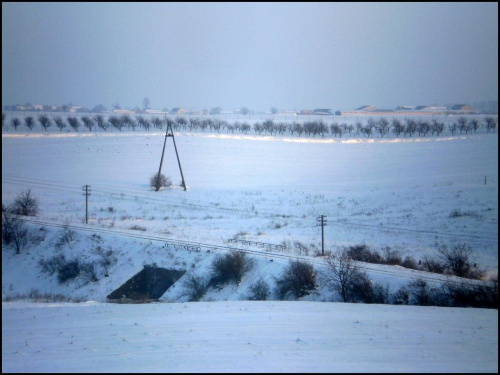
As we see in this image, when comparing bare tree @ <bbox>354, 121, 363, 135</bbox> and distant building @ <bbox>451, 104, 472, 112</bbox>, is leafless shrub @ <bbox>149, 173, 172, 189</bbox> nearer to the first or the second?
distant building @ <bbox>451, 104, 472, 112</bbox>

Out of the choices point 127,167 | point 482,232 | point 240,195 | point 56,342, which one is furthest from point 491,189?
point 127,167

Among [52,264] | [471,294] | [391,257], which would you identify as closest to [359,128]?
[391,257]

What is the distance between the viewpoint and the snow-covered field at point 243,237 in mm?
6980

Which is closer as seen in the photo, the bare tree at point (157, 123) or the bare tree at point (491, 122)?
the bare tree at point (491, 122)

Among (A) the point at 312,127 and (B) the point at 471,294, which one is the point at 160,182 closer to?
(B) the point at 471,294

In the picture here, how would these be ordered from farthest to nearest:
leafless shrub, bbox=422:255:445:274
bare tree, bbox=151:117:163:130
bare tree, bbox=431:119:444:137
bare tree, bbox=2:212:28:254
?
bare tree, bbox=151:117:163:130
bare tree, bbox=431:119:444:137
bare tree, bbox=2:212:28:254
leafless shrub, bbox=422:255:445:274

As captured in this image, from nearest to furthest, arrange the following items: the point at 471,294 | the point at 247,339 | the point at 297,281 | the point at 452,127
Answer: the point at 247,339 < the point at 471,294 < the point at 297,281 < the point at 452,127

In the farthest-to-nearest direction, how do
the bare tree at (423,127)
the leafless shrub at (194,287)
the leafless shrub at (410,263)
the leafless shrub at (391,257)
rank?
the bare tree at (423,127), the leafless shrub at (391,257), the leafless shrub at (410,263), the leafless shrub at (194,287)

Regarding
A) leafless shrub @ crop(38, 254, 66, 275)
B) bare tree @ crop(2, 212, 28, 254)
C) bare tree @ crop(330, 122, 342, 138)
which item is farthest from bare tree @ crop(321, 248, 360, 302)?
bare tree @ crop(330, 122, 342, 138)

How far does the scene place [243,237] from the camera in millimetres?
21750

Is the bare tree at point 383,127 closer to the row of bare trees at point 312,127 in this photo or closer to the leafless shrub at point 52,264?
the row of bare trees at point 312,127

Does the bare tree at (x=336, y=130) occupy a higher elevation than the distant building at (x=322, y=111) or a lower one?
lower

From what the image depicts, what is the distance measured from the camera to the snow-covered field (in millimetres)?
6980

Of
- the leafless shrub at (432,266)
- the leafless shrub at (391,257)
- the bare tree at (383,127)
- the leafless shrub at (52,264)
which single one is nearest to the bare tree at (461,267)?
the leafless shrub at (432,266)
